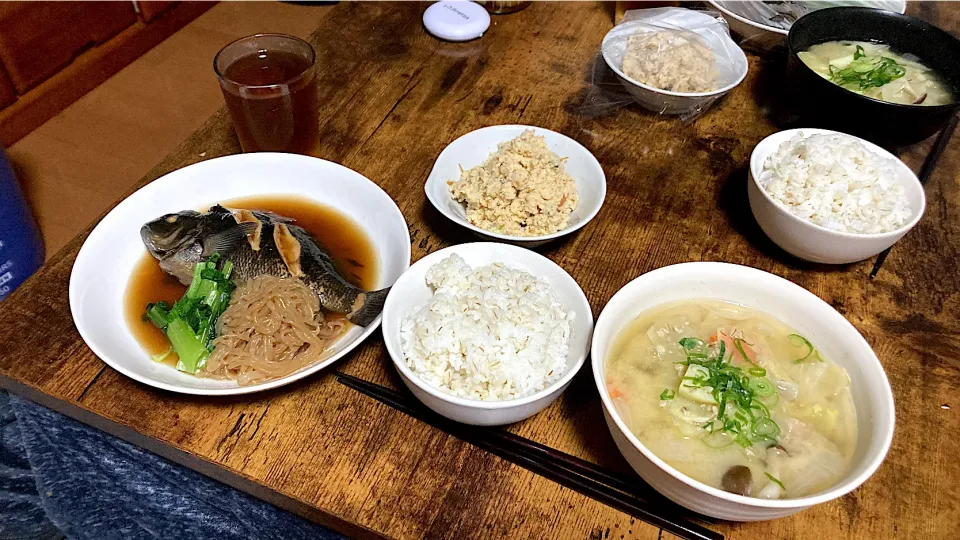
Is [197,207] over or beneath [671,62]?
beneath

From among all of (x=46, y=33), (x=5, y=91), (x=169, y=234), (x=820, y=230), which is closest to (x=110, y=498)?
(x=169, y=234)

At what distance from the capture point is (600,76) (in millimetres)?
2180

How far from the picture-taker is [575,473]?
1.24 meters

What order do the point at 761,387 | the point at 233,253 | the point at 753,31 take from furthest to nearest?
the point at 753,31 < the point at 233,253 < the point at 761,387

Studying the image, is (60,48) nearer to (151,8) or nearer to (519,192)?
(151,8)

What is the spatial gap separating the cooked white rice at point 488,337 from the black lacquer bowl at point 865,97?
101cm

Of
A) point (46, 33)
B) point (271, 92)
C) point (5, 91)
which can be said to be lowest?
point (5, 91)

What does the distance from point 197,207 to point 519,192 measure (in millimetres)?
871

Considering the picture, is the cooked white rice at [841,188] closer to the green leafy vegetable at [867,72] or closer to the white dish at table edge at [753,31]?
the green leafy vegetable at [867,72]

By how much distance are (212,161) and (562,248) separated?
97 centimetres

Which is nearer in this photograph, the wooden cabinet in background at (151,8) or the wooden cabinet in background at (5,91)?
the wooden cabinet in background at (5,91)

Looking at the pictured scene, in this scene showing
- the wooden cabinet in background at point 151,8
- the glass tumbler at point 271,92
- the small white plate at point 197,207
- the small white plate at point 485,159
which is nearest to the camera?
the small white plate at point 197,207

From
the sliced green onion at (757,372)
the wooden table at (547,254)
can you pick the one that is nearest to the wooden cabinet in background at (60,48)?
the wooden table at (547,254)

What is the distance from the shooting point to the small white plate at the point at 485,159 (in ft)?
5.22
